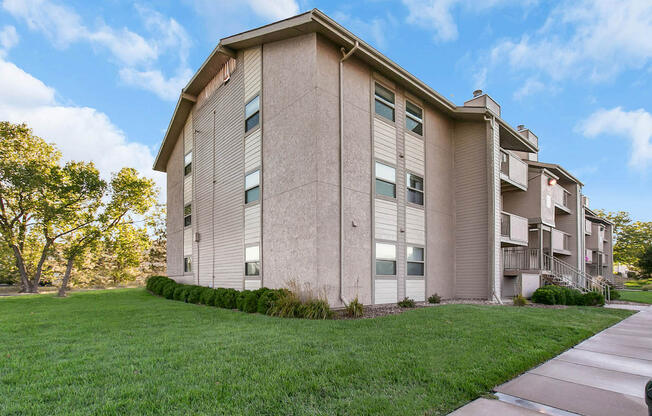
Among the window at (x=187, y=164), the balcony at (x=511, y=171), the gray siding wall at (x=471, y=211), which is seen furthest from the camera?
the window at (x=187, y=164)

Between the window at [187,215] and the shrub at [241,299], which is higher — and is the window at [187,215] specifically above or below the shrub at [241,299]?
above

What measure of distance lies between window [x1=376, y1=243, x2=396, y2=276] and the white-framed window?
814mm

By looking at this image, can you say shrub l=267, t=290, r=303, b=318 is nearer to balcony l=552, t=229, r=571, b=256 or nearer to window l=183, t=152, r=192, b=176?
window l=183, t=152, r=192, b=176

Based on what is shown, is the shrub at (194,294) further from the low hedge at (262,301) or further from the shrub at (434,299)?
the shrub at (434,299)

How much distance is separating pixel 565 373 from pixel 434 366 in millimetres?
1710

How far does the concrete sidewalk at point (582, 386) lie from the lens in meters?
3.26

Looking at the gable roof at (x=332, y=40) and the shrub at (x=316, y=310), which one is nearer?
the shrub at (x=316, y=310)

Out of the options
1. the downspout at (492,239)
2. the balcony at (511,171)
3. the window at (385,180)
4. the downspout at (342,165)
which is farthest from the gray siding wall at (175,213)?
the balcony at (511,171)

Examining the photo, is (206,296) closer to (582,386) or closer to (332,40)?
(332,40)

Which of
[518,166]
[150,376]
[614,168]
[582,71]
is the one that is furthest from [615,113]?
[150,376]

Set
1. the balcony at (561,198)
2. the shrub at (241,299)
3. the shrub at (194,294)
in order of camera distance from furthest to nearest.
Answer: the balcony at (561,198) < the shrub at (194,294) < the shrub at (241,299)

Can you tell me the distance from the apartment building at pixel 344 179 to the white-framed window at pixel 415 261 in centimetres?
6

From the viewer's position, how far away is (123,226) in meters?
22.0

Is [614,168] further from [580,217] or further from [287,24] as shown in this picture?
[287,24]
